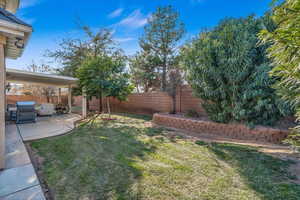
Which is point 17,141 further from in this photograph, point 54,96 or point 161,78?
point 54,96

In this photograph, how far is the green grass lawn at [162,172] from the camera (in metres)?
2.07

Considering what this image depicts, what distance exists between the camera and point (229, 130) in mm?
5273

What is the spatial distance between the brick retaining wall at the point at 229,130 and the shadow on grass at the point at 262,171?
1066 mm

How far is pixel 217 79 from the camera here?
16.7 feet

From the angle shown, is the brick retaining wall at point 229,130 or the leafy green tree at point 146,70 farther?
the leafy green tree at point 146,70

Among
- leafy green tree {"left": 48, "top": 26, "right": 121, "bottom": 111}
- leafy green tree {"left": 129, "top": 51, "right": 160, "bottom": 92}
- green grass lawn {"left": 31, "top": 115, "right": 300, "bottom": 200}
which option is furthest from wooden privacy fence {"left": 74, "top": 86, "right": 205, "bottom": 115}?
leafy green tree {"left": 48, "top": 26, "right": 121, "bottom": 111}

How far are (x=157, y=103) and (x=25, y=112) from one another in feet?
24.2

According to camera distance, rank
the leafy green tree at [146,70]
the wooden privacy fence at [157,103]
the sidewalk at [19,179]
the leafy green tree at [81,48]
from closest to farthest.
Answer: the sidewalk at [19,179] → the wooden privacy fence at [157,103] → the leafy green tree at [146,70] → the leafy green tree at [81,48]

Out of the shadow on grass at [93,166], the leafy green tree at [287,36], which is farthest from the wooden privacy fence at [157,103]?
the leafy green tree at [287,36]

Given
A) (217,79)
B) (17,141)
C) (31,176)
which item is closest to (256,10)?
(217,79)

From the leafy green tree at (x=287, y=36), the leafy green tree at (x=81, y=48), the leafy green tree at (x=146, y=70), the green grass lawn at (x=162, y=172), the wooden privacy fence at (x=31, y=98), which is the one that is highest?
the leafy green tree at (x=81, y=48)

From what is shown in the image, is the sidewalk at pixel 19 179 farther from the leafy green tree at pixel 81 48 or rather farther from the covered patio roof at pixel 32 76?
the leafy green tree at pixel 81 48

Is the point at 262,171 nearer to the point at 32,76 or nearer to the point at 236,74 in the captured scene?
the point at 236,74

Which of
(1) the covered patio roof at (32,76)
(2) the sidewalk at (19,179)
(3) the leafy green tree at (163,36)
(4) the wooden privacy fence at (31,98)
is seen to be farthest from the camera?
(4) the wooden privacy fence at (31,98)
